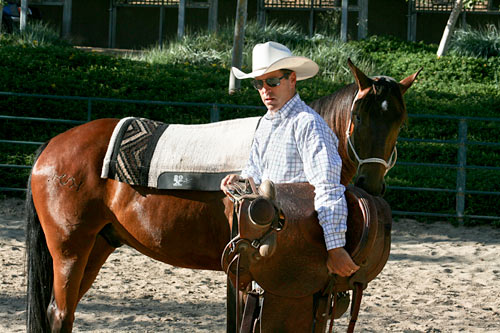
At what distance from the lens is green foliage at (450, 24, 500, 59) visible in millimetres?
13492

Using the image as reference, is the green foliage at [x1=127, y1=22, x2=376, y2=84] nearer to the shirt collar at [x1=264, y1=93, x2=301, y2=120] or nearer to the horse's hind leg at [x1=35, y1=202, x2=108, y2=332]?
the horse's hind leg at [x1=35, y1=202, x2=108, y2=332]

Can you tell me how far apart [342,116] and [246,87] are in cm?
746

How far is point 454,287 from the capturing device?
5.27 m

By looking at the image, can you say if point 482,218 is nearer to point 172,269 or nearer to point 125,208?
point 172,269

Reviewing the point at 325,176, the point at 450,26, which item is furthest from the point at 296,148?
the point at 450,26

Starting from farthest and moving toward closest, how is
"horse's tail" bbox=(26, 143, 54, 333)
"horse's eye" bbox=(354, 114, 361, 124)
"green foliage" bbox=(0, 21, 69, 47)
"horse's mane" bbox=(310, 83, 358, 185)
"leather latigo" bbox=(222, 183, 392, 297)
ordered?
"green foliage" bbox=(0, 21, 69, 47) → "horse's tail" bbox=(26, 143, 54, 333) → "horse's mane" bbox=(310, 83, 358, 185) → "horse's eye" bbox=(354, 114, 361, 124) → "leather latigo" bbox=(222, 183, 392, 297)

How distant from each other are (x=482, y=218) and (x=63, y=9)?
42.7 ft

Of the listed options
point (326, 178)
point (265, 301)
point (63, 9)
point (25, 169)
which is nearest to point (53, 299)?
point (265, 301)

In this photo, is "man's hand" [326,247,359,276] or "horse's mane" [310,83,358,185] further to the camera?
"horse's mane" [310,83,358,185]

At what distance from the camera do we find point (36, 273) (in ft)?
11.6

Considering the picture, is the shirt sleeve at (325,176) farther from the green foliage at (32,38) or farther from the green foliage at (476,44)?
the green foliage at (476,44)

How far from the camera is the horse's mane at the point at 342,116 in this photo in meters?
3.25

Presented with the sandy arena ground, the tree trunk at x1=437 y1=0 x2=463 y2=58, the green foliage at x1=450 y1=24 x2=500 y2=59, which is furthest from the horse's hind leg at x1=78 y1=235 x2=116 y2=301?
the green foliage at x1=450 y1=24 x2=500 y2=59

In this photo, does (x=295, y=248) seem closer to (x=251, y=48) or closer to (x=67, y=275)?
(x=67, y=275)
